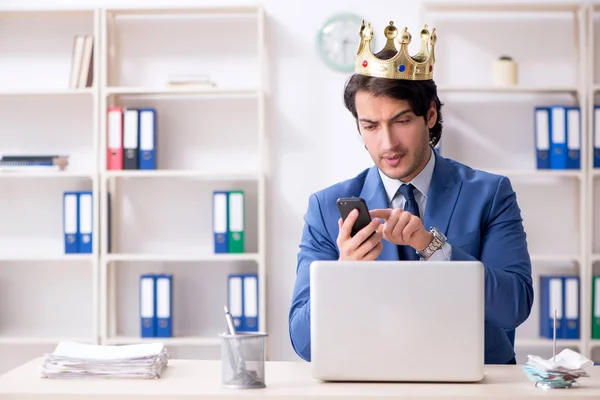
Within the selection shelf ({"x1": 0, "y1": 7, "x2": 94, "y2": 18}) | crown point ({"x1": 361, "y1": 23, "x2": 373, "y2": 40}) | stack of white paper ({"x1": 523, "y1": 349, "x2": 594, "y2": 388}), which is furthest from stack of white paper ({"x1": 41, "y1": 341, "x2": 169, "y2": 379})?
shelf ({"x1": 0, "y1": 7, "x2": 94, "y2": 18})

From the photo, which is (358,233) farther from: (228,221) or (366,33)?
(228,221)

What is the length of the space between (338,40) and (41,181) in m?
1.58

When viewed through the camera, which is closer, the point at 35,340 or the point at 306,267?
the point at 306,267

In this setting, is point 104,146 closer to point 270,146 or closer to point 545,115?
point 270,146

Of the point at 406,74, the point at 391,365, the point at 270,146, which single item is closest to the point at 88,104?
the point at 270,146

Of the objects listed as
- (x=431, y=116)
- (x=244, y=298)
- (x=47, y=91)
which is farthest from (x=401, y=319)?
(x=47, y=91)

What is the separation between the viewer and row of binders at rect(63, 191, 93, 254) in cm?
377

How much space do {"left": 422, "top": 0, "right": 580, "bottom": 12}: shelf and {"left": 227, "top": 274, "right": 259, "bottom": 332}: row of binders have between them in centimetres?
147

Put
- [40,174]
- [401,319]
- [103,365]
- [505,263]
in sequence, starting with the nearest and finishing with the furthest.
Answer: [401,319] < [103,365] < [505,263] < [40,174]

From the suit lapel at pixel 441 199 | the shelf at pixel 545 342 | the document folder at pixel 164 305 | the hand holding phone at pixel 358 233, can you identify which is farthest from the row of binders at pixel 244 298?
the hand holding phone at pixel 358 233

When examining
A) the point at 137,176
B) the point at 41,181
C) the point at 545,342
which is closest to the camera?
the point at 545,342

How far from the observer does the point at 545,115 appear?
12.2ft

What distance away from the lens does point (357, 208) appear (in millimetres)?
1642

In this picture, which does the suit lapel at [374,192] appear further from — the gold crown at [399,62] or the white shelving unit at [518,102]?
the white shelving unit at [518,102]
